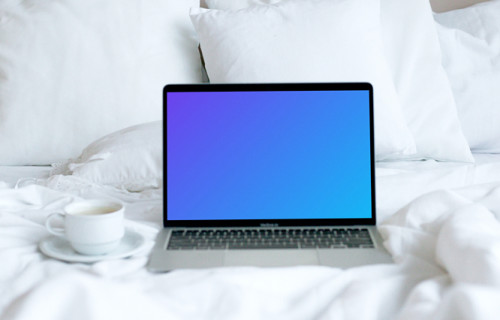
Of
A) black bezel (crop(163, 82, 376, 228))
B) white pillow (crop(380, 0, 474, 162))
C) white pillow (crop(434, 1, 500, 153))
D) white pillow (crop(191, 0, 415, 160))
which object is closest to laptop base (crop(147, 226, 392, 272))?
black bezel (crop(163, 82, 376, 228))

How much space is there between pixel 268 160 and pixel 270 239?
0.16 m

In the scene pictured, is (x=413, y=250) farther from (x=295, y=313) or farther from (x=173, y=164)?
(x=173, y=164)

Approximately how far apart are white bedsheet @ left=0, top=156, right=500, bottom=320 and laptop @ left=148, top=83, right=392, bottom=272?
8 centimetres

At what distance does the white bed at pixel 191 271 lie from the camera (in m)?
0.74

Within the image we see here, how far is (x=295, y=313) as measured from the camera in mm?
801

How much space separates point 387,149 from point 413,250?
69 centimetres

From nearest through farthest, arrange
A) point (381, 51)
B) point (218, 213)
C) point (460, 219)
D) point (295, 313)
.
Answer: point (295, 313)
point (460, 219)
point (218, 213)
point (381, 51)

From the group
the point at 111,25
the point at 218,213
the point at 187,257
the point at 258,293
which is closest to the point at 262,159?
the point at 218,213

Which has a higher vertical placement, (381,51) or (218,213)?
(381,51)

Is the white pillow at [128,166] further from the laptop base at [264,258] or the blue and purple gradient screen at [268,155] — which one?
the laptop base at [264,258]

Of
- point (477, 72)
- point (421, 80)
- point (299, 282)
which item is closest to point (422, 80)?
point (421, 80)

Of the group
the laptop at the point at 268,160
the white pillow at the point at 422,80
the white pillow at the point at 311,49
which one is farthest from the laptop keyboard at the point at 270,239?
the white pillow at the point at 422,80

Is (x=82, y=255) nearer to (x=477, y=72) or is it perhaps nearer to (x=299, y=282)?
(x=299, y=282)

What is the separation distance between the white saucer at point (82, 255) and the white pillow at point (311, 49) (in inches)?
29.0
